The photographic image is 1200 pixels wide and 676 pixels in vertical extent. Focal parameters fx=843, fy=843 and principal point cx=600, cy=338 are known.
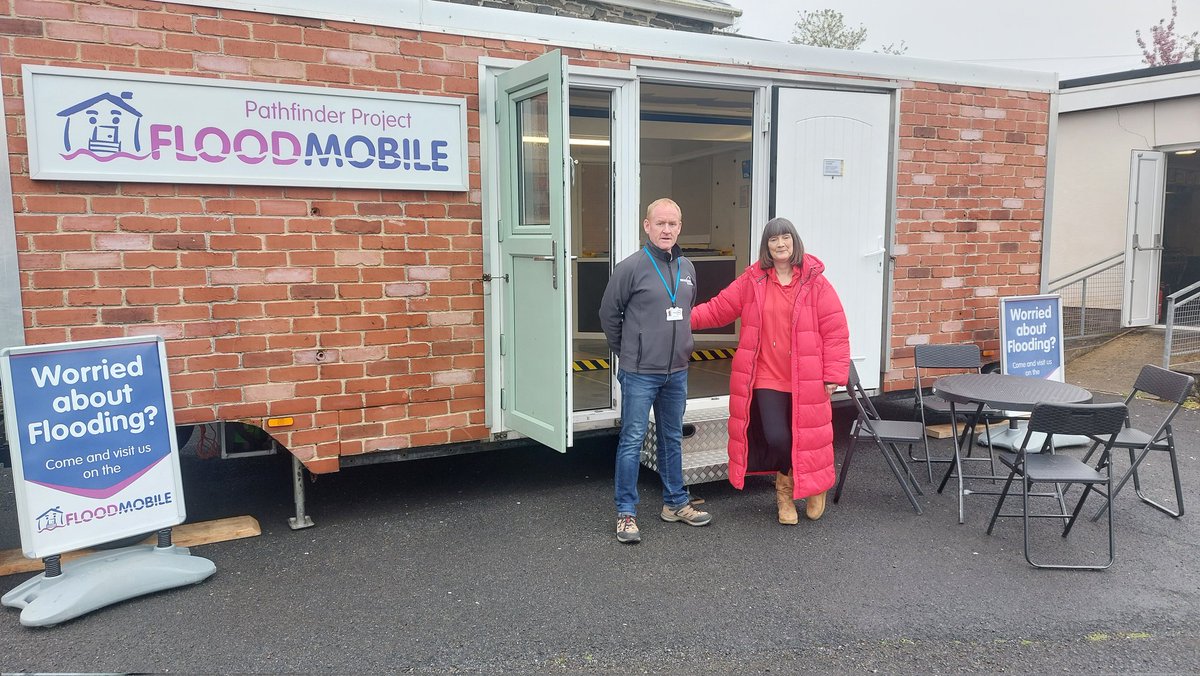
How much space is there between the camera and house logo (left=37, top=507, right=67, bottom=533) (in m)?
3.50

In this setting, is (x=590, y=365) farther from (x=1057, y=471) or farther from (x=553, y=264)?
(x=1057, y=471)

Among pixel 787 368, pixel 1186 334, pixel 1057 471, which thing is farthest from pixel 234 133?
pixel 1186 334

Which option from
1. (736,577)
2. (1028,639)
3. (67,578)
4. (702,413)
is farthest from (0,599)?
(1028,639)

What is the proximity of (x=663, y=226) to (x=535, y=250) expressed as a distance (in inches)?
26.9

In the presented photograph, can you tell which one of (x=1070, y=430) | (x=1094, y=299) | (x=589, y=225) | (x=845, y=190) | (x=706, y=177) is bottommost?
(x=1070, y=430)

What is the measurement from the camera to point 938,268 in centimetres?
598

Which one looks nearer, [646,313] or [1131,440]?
[646,313]

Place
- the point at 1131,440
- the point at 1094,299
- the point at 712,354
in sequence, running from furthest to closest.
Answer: the point at 1094,299, the point at 712,354, the point at 1131,440

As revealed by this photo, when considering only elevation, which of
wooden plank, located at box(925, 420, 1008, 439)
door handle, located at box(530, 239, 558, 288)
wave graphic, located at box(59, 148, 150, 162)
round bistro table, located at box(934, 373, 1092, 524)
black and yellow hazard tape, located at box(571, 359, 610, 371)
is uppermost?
wave graphic, located at box(59, 148, 150, 162)

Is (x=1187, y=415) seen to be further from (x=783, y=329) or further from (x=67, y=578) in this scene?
(x=67, y=578)

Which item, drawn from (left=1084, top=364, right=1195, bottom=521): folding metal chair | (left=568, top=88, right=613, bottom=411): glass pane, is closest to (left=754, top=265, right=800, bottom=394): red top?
(left=1084, top=364, right=1195, bottom=521): folding metal chair

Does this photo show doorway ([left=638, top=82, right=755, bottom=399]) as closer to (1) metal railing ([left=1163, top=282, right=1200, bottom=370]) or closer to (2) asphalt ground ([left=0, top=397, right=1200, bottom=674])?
(2) asphalt ground ([left=0, top=397, right=1200, bottom=674])

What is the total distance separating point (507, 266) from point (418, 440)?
1.07 metres

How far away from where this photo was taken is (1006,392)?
Answer: 457 cm
